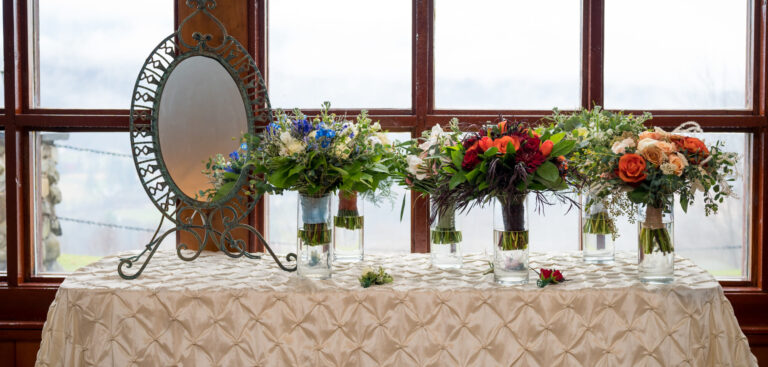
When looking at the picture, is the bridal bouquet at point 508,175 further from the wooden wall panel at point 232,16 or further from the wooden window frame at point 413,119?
the wooden wall panel at point 232,16

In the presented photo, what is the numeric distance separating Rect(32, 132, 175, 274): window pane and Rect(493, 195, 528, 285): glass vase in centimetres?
168

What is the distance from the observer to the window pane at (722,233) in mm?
2863

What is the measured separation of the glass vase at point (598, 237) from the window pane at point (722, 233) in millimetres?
792

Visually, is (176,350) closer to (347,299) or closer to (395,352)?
(347,299)

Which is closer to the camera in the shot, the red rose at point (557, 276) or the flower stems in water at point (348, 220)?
the red rose at point (557, 276)

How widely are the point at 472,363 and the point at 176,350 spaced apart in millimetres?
912

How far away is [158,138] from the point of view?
2.47 m

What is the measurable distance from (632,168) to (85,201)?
242 centimetres

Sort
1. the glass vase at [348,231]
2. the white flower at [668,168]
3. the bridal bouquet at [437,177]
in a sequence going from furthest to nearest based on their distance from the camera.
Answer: the glass vase at [348,231] → the bridal bouquet at [437,177] → the white flower at [668,168]

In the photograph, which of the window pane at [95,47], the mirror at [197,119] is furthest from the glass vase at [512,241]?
the window pane at [95,47]

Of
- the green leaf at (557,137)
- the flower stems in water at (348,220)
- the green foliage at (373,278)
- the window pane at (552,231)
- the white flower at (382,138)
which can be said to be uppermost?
the white flower at (382,138)

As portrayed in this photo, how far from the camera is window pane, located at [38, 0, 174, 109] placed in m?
2.90

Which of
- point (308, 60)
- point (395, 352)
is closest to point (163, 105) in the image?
point (308, 60)

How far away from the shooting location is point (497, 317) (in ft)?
6.26
